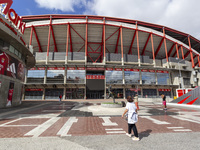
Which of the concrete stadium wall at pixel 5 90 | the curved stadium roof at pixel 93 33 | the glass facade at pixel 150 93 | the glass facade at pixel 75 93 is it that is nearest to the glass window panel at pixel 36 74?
the curved stadium roof at pixel 93 33

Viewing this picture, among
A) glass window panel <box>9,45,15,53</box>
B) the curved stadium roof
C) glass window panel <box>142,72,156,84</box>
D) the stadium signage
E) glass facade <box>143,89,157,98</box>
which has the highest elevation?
the curved stadium roof

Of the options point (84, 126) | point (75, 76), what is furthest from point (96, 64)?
point (84, 126)

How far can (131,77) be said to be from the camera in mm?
35969

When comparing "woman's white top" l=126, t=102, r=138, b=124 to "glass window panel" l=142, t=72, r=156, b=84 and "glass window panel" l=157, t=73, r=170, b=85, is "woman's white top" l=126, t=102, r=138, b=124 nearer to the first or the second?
"glass window panel" l=142, t=72, r=156, b=84

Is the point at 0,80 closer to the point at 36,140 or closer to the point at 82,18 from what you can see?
the point at 36,140

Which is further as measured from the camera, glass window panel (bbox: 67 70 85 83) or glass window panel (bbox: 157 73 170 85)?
glass window panel (bbox: 157 73 170 85)

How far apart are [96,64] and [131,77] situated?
1274cm

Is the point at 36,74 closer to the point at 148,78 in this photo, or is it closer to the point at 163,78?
the point at 148,78

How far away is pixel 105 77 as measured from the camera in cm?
3462

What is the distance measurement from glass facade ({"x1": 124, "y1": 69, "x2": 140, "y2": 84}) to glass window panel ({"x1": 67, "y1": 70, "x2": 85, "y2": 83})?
47.2ft

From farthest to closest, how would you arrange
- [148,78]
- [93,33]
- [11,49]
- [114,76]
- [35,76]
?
[93,33], [148,78], [114,76], [35,76], [11,49]

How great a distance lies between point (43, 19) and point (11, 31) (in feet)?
106

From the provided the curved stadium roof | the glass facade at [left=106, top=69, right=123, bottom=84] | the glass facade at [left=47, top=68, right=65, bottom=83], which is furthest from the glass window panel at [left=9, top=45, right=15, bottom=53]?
the glass facade at [left=106, top=69, right=123, bottom=84]

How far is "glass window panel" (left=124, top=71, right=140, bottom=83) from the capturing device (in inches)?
1406
